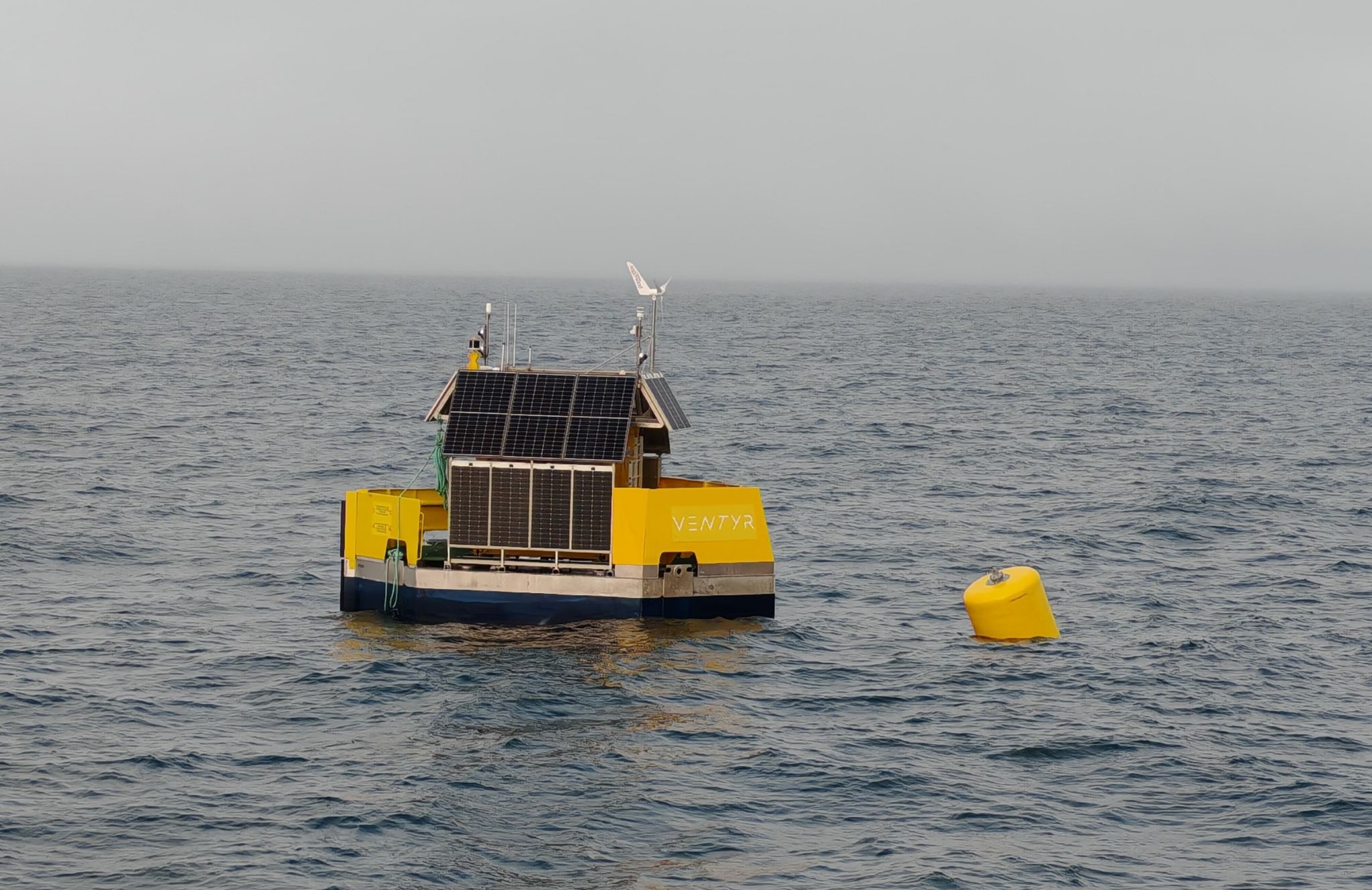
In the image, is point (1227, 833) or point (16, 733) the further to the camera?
point (16, 733)

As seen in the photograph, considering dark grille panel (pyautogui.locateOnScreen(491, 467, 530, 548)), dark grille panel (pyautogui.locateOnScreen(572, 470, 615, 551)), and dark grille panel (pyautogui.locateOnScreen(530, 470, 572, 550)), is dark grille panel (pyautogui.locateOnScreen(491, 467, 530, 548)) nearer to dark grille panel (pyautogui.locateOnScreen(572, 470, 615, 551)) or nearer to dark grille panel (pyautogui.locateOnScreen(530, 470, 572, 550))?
dark grille panel (pyautogui.locateOnScreen(530, 470, 572, 550))

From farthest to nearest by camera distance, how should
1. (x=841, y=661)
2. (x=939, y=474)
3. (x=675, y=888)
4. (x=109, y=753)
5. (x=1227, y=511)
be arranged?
(x=939, y=474) < (x=1227, y=511) < (x=841, y=661) < (x=109, y=753) < (x=675, y=888)

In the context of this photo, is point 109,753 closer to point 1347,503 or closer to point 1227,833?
point 1227,833

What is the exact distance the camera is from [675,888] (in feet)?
73.0

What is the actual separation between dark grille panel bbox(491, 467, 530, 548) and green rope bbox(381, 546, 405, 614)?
205cm

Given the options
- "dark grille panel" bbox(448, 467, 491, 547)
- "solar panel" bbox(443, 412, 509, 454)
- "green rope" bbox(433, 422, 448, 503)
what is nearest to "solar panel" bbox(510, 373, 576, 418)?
"solar panel" bbox(443, 412, 509, 454)

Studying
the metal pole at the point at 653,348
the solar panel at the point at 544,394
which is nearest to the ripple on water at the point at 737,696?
the solar panel at the point at 544,394

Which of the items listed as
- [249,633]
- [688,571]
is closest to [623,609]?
[688,571]

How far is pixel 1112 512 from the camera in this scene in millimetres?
53438

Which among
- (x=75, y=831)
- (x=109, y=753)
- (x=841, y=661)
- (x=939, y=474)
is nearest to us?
(x=75, y=831)

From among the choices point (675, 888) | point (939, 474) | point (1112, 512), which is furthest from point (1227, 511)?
point (675, 888)

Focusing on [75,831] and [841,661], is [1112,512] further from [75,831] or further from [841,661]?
[75,831]

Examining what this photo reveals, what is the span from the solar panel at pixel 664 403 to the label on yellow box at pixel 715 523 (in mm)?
2018

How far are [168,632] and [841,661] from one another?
1401 cm
